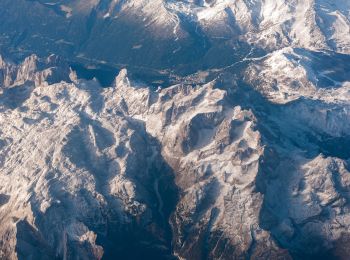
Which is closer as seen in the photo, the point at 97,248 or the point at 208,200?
the point at 97,248

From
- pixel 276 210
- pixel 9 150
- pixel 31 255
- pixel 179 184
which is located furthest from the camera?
pixel 9 150

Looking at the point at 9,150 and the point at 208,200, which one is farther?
the point at 9,150

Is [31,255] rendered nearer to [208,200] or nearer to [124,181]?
[124,181]

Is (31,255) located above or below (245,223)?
above

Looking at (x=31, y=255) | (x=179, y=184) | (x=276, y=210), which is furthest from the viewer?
(x=179, y=184)

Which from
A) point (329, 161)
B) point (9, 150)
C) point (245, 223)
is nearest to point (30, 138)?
point (9, 150)

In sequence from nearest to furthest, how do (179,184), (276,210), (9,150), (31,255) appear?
1. (31,255)
2. (276,210)
3. (179,184)
4. (9,150)

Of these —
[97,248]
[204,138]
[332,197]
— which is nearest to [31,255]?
[97,248]

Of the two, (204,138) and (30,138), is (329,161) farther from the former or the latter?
(30,138)

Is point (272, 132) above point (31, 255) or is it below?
below
